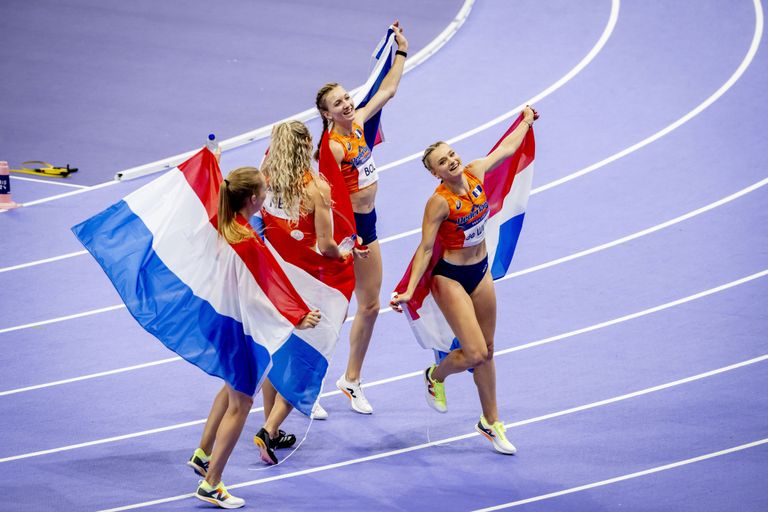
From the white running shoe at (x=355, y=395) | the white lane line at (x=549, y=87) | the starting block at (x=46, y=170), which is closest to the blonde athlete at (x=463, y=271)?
the white running shoe at (x=355, y=395)

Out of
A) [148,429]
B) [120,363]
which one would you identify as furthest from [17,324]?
[148,429]

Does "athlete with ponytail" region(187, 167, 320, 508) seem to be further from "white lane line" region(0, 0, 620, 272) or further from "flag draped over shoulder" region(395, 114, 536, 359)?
"white lane line" region(0, 0, 620, 272)

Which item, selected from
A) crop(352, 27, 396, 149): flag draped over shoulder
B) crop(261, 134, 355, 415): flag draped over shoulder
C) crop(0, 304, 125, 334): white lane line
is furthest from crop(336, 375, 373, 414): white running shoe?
crop(0, 304, 125, 334): white lane line

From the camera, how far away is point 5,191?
39.1ft

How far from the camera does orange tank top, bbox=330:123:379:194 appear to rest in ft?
27.6

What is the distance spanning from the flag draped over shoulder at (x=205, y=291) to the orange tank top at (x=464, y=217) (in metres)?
1.24

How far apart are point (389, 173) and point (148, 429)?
16.1ft

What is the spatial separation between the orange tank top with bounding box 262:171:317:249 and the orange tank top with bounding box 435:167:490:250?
914 mm

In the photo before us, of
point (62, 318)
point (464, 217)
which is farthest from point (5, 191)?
point (464, 217)

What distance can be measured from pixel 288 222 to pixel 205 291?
0.87 metres

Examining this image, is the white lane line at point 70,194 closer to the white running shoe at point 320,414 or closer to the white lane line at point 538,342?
the white lane line at point 538,342

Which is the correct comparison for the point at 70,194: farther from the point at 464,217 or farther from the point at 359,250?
the point at 464,217

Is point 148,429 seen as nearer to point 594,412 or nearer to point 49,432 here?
point 49,432

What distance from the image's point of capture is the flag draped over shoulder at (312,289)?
25.6ft
